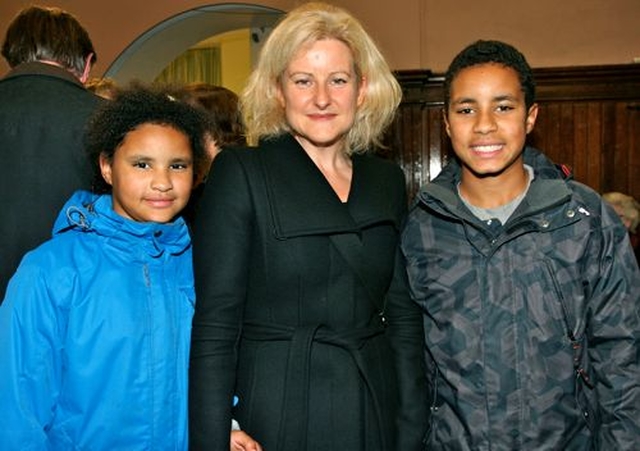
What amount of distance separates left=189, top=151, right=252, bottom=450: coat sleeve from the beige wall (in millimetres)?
3666

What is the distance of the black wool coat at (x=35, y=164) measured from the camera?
6.19 feet

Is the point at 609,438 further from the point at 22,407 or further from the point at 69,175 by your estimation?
the point at 69,175

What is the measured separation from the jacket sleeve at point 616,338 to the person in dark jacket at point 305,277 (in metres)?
0.46

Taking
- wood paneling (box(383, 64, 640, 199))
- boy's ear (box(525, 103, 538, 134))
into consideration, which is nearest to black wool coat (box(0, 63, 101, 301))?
boy's ear (box(525, 103, 538, 134))

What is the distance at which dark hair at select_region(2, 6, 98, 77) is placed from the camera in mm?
2072

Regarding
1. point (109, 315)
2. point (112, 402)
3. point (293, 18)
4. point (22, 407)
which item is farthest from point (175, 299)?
point (293, 18)

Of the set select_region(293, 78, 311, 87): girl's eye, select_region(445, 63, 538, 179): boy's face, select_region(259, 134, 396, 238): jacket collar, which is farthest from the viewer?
select_region(445, 63, 538, 179): boy's face

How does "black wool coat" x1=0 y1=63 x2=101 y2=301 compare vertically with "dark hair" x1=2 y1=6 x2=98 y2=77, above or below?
below

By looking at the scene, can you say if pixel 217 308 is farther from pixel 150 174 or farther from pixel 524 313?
pixel 524 313

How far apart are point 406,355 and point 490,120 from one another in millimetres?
654

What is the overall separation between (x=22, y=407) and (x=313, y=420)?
62cm

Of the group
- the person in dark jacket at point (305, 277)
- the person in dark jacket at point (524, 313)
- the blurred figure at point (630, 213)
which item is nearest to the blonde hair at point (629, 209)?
the blurred figure at point (630, 213)

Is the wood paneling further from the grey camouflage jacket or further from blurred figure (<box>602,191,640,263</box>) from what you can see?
the grey camouflage jacket

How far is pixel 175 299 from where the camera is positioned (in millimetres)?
1636
